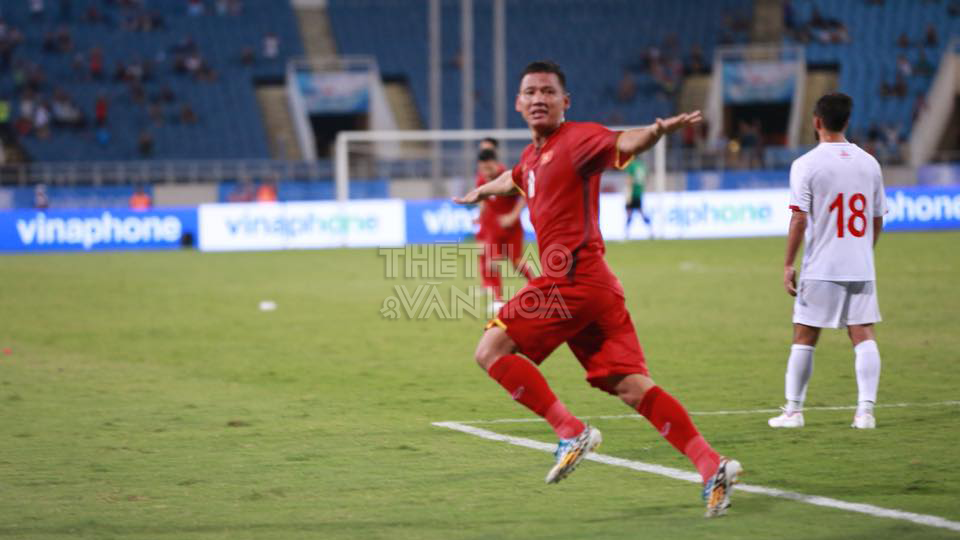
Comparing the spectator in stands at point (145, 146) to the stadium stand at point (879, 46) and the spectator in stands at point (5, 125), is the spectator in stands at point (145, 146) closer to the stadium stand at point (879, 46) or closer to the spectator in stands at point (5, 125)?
the spectator in stands at point (5, 125)

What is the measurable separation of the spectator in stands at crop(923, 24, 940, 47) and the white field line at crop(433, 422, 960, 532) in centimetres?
4437

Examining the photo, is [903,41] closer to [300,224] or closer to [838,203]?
[300,224]

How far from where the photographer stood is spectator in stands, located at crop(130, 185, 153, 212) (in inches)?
1497

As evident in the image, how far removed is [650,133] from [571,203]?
69 cm

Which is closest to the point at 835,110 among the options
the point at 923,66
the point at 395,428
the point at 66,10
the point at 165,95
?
the point at 395,428

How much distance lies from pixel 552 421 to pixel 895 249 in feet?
71.7

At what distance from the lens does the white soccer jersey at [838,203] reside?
857 cm

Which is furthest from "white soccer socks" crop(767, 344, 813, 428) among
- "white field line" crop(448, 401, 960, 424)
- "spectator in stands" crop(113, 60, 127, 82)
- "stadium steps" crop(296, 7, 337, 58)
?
"stadium steps" crop(296, 7, 337, 58)

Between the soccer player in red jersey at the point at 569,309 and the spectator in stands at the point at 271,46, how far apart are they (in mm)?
44577

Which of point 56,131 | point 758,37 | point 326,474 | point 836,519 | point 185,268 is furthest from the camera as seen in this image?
point 758,37

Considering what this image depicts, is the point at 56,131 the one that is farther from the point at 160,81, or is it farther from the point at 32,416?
the point at 32,416

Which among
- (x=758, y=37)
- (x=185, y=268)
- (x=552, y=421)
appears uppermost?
(x=758, y=37)

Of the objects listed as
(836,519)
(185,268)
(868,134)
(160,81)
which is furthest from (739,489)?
Answer: (160,81)

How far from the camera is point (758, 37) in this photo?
170 ft
